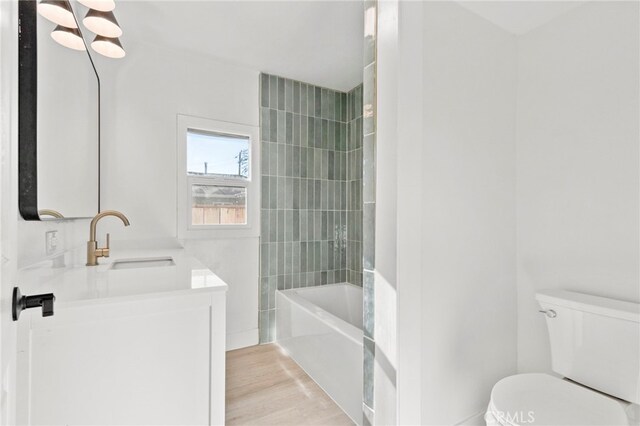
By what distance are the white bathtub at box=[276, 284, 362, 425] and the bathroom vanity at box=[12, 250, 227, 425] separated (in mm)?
889

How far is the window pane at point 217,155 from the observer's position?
2639 mm

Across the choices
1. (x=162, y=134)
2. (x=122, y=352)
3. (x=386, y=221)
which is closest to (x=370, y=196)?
(x=386, y=221)

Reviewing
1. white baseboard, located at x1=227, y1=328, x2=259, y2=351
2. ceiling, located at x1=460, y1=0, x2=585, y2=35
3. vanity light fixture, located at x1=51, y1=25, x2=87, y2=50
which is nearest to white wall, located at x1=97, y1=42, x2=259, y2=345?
white baseboard, located at x1=227, y1=328, x2=259, y2=351

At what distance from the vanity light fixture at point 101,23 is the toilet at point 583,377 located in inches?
99.4

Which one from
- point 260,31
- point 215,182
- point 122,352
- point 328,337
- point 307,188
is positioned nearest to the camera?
point 122,352

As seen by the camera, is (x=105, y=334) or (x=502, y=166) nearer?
(x=105, y=334)

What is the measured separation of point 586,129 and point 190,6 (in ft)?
7.80

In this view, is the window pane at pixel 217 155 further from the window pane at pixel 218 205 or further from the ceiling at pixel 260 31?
the ceiling at pixel 260 31

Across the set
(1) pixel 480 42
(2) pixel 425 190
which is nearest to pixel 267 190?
(2) pixel 425 190

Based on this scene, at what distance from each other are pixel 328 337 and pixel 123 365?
1300 mm

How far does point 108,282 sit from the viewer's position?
3.94ft

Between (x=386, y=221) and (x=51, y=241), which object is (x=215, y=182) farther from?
(x=386, y=221)

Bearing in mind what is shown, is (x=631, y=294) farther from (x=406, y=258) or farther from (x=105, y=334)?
(x=105, y=334)

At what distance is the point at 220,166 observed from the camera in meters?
2.75
